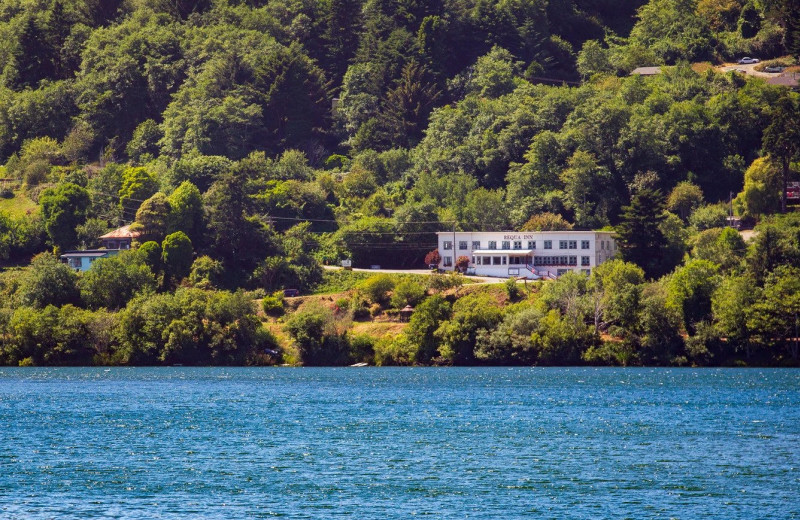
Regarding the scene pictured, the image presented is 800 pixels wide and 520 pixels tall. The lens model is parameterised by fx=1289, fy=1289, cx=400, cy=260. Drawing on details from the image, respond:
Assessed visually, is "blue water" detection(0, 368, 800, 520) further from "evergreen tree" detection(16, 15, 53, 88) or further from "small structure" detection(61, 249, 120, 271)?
"evergreen tree" detection(16, 15, 53, 88)

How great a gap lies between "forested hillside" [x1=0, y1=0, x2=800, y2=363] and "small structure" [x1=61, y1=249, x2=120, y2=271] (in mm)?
4001

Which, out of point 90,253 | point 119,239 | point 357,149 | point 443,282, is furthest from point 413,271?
point 357,149

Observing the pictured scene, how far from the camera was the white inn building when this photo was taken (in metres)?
128

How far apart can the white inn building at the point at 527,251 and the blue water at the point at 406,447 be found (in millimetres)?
32991

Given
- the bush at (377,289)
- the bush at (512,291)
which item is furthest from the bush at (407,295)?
the bush at (512,291)

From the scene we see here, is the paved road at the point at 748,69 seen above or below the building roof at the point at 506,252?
above

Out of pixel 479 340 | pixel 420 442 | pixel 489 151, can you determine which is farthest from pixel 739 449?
pixel 489 151

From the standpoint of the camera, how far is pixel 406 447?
194ft

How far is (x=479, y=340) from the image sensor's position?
105062mm

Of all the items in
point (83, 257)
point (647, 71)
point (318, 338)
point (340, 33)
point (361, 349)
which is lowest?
point (361, 349)

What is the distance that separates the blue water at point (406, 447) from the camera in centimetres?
4475

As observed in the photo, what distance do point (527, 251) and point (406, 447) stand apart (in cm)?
7313

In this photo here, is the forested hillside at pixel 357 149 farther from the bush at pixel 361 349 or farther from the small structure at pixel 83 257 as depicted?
the bush at pixel 361 349

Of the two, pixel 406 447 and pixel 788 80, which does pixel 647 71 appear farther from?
pixel 406 447
